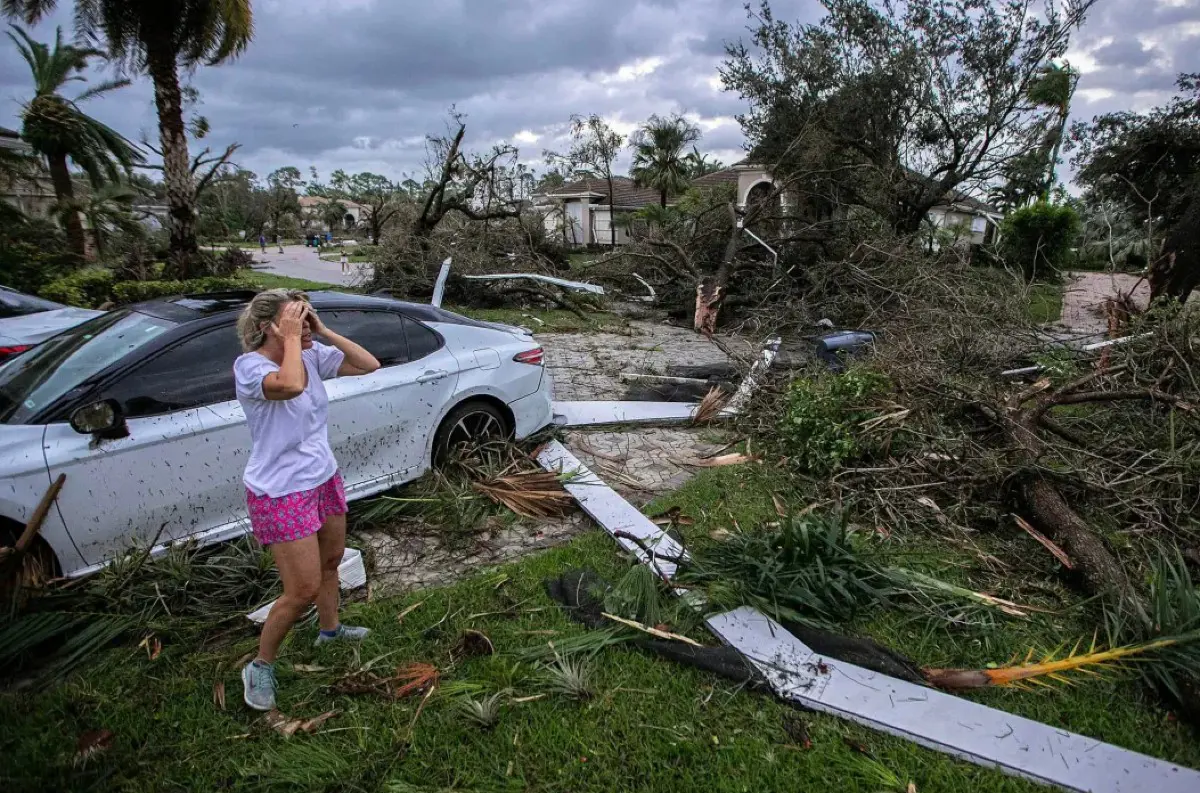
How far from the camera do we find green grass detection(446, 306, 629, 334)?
1197 cm

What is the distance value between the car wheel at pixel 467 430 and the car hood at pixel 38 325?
388 cm

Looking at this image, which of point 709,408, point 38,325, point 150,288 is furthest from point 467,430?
point 150,288

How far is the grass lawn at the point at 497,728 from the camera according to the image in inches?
92.7

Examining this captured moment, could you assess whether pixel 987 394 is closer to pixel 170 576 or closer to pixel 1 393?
pixel 170 576

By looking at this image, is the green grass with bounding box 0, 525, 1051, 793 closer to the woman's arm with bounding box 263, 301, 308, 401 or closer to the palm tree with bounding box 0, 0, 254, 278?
the woman's arm with bounding box 263, 301, 308, 401

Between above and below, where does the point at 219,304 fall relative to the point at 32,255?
below

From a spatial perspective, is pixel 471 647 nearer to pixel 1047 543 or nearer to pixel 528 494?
pixel 528 494

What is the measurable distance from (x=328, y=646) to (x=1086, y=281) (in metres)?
30.0

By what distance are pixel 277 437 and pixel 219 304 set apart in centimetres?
186

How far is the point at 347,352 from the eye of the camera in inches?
115

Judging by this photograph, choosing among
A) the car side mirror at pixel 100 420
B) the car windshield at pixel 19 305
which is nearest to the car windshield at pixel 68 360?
the car side mirror at pixel 100 420

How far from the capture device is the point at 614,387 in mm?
7766

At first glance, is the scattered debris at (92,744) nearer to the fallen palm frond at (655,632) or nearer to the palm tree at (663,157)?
the fallen palm frond at (655,632)

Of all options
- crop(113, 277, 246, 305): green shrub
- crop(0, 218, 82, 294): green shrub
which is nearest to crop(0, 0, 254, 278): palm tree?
crop(113, 277, 246, 305): green shrub
